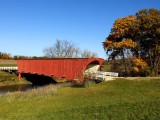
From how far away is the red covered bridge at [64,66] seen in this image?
36156mm

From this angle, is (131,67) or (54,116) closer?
(54,116)

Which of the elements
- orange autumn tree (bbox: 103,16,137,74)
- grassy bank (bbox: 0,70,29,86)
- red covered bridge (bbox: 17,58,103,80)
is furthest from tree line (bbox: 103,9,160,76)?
grassy bank (bbox: 0,70,29,86)

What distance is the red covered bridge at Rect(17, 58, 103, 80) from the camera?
3616cm

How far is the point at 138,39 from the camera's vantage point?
37875 mm

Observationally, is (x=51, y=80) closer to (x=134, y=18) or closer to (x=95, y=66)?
(x=95, y=66)

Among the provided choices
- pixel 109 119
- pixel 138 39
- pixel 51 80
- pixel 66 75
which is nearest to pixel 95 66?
pixel 66 75

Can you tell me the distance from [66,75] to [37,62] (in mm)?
9971

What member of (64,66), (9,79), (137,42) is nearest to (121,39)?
(137,42)

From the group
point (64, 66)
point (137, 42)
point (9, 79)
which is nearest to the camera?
point (137, 42)

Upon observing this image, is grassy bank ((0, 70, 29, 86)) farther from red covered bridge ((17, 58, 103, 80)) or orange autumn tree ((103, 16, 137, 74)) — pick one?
orange autumn tree ((103, 16, 137, 74))

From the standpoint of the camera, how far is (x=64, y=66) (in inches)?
1561

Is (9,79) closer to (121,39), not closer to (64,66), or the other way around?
(64,66)

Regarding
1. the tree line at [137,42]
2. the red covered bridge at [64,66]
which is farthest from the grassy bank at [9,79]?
the tree line at [137,42]

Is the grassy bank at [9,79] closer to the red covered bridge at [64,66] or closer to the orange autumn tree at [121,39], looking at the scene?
the red covered bridge at [64,66]
